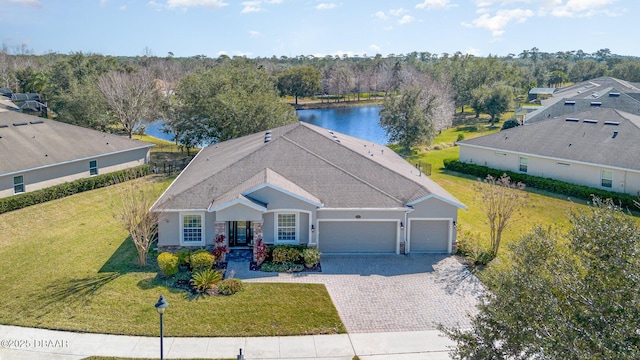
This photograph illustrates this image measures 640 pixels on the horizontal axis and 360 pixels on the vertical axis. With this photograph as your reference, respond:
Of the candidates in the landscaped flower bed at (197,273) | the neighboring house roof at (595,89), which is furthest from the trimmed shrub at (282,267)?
the neighboring house roof at (595,89)

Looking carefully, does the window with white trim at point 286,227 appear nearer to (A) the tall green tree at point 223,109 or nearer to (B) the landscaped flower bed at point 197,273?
(B) the landscaped flower bed at point 197,273

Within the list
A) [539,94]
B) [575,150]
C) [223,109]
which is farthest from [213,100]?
[539,94]

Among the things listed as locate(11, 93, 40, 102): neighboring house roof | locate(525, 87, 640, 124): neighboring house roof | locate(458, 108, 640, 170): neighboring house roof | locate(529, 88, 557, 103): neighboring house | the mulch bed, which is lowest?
the mulch bed

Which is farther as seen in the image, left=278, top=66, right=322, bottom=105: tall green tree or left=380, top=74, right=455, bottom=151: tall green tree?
left=278, top=66, right=322, bottom=105: tall green tree

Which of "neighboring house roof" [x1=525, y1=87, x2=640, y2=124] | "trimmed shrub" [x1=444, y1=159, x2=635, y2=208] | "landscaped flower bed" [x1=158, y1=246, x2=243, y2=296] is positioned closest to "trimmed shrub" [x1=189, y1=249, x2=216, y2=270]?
"landscaped flower bed" [x1=158, y1=246, x2=243, y2=296]

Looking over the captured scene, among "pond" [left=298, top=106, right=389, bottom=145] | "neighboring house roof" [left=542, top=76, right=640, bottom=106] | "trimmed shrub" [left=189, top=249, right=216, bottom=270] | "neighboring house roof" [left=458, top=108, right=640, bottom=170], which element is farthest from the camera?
"pond" [left=298, top=106, right=389, bottom=145]

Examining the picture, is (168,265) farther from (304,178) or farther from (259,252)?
(304,178)

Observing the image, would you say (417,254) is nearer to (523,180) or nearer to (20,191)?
(523,180)

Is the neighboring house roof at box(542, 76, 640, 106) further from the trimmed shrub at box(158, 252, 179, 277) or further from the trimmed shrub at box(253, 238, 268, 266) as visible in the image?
the trimmed shrub at box(158, 252, 179, 277)
